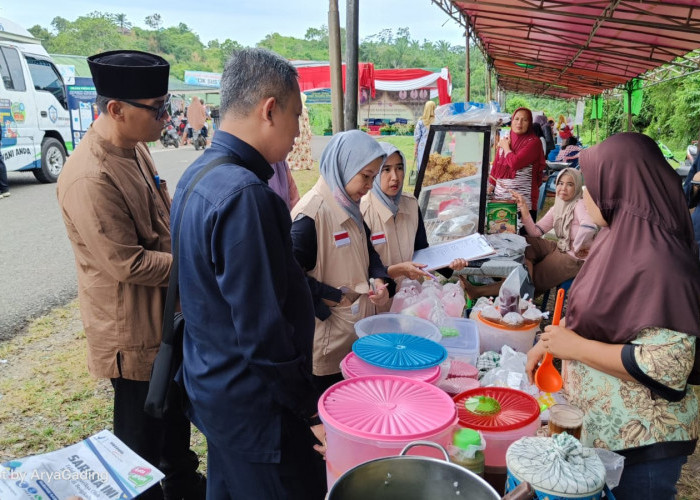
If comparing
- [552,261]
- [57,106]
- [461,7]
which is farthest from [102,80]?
[57,106]

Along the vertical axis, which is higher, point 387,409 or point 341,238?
point 341,238

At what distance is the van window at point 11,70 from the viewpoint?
8969mm

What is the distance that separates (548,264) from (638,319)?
2774 mm

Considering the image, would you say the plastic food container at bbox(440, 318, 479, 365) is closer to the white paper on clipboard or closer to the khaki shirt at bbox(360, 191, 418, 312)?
the white paper on clipboard

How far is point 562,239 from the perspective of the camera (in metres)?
4.17

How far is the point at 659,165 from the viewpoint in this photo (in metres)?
1.34

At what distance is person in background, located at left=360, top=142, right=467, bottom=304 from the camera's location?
2.63 meters

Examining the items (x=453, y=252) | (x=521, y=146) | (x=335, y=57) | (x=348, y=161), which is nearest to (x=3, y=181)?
A: (x=335, y=57)

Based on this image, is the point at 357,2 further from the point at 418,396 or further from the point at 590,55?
the point at 590,55

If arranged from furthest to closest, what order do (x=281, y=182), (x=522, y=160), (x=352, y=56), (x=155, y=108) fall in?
(x=522, y=160) → (x=352, y=56) → (x=281, y=182) → (x=155, y=108)

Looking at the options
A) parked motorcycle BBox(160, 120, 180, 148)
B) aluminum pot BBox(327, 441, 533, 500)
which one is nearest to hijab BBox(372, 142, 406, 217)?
aluminum pot BBox(327, 441, 533, 500)

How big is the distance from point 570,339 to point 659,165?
21.4 inches

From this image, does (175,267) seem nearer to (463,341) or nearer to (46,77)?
(463,341)

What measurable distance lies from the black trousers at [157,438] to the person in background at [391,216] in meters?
1.27
